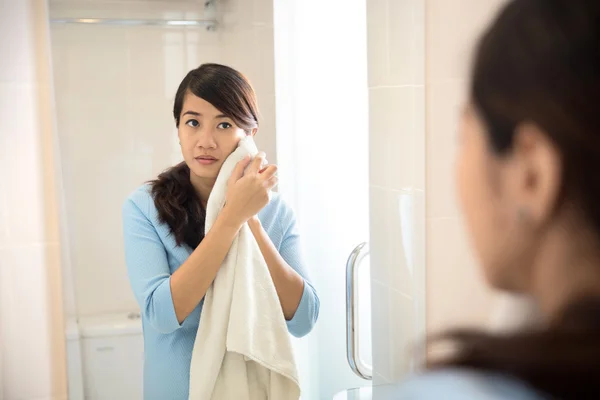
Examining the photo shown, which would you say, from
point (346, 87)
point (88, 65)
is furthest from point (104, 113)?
point (346, 87)

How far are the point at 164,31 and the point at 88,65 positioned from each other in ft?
0.47

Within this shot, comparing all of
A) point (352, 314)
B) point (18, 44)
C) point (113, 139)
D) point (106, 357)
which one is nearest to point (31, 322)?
point (106, 357)

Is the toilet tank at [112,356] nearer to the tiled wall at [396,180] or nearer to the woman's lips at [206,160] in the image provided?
the woman's lips at [206,160]

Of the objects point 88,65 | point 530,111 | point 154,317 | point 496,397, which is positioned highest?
point 88,65

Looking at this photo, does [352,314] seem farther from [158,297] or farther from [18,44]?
[18,44]

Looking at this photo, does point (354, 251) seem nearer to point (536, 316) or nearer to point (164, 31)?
point (164, 31)

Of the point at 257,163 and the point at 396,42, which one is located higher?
the point at 396,42

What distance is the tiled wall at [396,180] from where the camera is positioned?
134 cm

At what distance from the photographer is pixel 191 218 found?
1179 mm

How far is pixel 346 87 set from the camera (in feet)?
4.73

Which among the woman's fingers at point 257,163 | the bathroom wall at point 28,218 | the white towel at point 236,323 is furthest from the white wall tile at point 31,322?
the woman's fingers at point 257,163

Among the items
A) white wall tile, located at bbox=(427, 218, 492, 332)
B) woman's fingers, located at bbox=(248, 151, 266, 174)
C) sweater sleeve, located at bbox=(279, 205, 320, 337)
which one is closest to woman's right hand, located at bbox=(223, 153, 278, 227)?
woman's fingers, located at bbox=(248, 151, 266, 174)

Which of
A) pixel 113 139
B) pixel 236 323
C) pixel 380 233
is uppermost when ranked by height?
pixel 113 139

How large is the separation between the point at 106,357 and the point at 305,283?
0.38 metres
